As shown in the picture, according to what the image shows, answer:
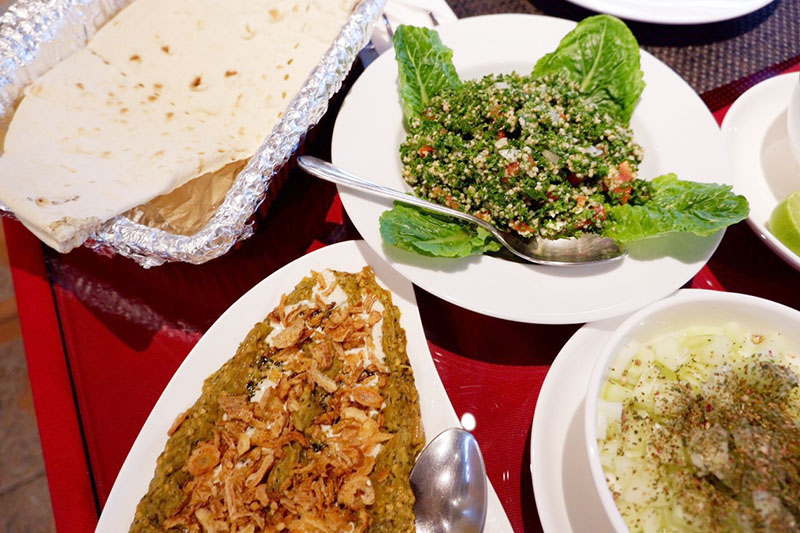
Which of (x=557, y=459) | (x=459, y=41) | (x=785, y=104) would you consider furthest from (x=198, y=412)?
(x=785, y=104)

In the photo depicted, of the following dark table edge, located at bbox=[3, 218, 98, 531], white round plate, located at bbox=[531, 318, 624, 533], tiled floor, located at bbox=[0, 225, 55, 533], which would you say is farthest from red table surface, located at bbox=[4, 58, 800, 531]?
tiled floor, located at bbox=[0, 225, 55, 533]

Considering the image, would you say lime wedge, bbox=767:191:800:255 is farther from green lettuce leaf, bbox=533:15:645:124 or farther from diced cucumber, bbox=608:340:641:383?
diced cucumber, bbox=608:340:641:383

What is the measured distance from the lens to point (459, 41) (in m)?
2.02

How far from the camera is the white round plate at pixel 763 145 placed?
71.0 inches

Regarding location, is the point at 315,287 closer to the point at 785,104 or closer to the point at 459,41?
the point at 459,41

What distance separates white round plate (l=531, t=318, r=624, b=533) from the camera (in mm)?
1186

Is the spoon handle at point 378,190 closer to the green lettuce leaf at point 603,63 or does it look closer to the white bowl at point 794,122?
the green lettuce leaf at point 603,63

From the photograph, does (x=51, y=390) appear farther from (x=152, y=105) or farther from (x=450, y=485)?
(x=450, y=485)

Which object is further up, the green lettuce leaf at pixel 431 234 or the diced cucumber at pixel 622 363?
the green lettuce leaf at pixel 431 234

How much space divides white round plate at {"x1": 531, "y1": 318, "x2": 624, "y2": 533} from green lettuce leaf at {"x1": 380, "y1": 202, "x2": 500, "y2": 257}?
1.33 ft

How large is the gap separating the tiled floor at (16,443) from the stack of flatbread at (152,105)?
1054 mm

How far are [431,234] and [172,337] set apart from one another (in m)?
0.94

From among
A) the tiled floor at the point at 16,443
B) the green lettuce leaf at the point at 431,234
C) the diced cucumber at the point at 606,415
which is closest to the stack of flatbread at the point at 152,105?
the green lettuce leaf at the point at 431,234

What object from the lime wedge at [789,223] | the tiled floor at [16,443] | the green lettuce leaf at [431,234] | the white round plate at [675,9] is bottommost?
the tiled floor at [16,443]
